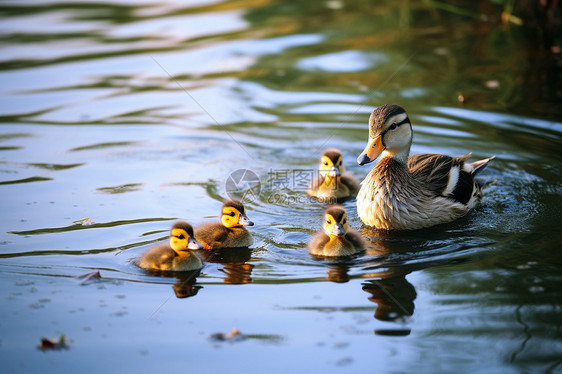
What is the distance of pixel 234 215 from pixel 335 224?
2.77 feet

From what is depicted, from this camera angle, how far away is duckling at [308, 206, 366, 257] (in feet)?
18.9

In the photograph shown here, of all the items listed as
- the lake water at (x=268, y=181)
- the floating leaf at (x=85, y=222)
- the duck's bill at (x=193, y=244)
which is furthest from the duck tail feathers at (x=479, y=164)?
the floating leaf at (x=85, y=222)

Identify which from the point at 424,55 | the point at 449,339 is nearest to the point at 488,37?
the point at 424,55

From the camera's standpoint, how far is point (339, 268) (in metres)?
5.57

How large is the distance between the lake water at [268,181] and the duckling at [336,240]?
0.11 metres

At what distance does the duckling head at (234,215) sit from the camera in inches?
237

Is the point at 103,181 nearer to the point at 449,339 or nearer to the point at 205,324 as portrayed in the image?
the point at 205,324

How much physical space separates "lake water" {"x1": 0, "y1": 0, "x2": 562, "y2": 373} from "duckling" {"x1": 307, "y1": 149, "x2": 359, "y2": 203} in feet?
0.60

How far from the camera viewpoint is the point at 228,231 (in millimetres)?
6055

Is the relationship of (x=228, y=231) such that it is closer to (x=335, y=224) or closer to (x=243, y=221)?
(x=243, y=221)

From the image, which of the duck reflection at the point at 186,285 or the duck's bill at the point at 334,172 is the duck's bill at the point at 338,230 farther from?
the duck's bill at the point at 334,172

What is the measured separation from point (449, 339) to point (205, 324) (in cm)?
152

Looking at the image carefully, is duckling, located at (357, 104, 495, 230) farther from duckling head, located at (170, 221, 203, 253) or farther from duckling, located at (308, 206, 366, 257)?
duckling head, located at (170, 221, 203, 253)

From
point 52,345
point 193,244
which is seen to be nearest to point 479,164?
point 193,244
